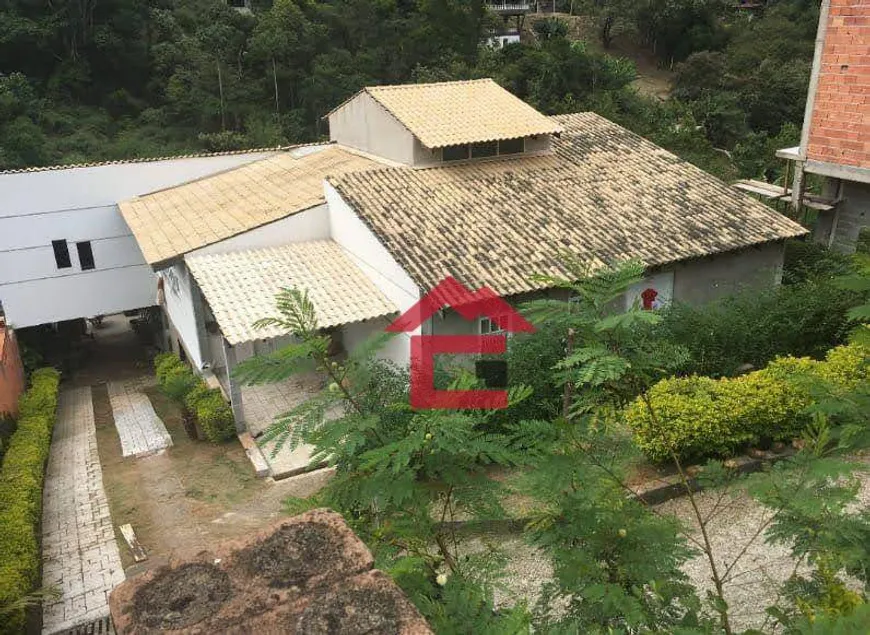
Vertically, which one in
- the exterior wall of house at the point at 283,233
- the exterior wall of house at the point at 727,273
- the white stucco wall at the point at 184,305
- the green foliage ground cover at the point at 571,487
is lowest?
the white stucco wall at the point at 184,305

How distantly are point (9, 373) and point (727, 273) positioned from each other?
16993 millimetres

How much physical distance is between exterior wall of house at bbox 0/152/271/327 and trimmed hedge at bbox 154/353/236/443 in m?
4.67

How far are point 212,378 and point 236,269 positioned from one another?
3.08 meters

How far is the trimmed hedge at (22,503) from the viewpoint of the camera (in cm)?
865

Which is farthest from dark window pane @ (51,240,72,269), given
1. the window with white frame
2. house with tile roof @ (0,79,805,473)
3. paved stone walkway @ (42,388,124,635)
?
the window with white frame

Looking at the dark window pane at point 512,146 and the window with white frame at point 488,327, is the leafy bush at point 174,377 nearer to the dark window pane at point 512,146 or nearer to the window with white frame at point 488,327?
the window with white frame at point 488,327

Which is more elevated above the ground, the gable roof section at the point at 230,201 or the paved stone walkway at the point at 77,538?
the gable roof section at the point at 230,201

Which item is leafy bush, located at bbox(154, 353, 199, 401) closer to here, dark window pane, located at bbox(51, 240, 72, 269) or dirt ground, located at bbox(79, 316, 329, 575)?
dirt ground, located at bbox(79, 316, 329, 575)

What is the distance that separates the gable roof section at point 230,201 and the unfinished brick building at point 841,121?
9786 mm

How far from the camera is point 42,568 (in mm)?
10047

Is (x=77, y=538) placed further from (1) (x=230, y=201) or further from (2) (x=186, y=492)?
(1) (x=230, y=201)

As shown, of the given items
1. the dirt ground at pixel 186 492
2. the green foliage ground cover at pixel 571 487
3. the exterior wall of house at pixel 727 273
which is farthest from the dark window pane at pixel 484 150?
the green foliage ground cover at pixel 571 487

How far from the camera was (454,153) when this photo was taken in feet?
54.1

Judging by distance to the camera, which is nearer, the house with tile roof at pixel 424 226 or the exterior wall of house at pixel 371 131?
the house with tile roof at pixel 424 226
